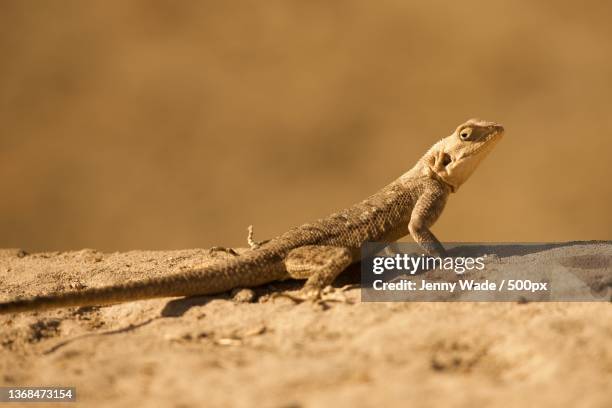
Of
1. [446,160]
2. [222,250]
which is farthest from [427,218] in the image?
[222,250]

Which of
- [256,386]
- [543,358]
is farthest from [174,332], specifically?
[543,358]

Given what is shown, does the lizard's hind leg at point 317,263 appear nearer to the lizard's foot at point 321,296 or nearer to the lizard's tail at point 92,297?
the lizard's foot at point 321,296

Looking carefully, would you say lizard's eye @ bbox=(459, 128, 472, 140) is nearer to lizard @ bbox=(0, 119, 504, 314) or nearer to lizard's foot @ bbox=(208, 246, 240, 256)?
lizard @ bbox=(0, 119, 504, 314)

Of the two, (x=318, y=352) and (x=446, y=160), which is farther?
(x=446, y=160)
